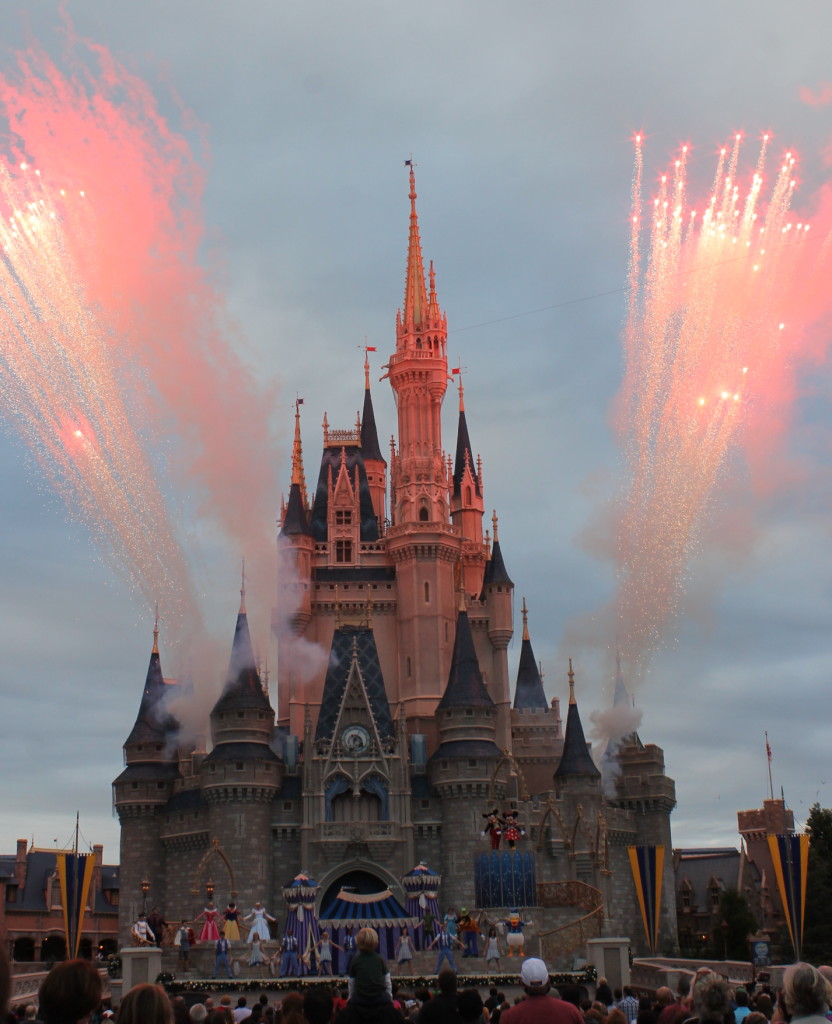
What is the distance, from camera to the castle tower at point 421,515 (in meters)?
75.9

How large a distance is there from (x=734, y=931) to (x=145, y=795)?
32163 millimetres

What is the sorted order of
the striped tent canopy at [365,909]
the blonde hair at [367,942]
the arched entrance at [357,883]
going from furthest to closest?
the arched entrance at [357,883], the striped tent canopy at [365,909], the blonde hair at [367,942]

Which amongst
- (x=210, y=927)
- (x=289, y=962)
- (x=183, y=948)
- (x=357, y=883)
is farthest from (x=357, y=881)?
(x=289, y=962)

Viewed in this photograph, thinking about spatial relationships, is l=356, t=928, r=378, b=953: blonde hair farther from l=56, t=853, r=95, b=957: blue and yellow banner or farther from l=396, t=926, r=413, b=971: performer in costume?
l=56, t=853, r=95, b=957: blue and yellow banner

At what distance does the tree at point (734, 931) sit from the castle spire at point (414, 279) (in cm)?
4030

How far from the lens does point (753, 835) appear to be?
89375mm

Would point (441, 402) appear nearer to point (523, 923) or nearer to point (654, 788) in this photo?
point (654, 788)

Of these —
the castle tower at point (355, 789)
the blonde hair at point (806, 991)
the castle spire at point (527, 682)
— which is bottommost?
the blonde hair at point (806, 991)

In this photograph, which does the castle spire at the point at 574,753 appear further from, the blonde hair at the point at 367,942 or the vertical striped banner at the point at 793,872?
the blonde hair at the point at 367,942

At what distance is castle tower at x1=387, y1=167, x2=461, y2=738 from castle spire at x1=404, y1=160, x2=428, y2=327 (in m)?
0.07

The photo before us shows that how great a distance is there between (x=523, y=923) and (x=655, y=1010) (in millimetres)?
38497

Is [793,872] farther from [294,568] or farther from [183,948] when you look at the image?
[294,568]

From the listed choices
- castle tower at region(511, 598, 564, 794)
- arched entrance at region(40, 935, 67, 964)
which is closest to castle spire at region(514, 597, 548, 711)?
castle tower at region(511, 598, 564, 794)

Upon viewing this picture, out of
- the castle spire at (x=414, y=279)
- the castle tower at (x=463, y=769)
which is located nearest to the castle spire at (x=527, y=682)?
the castle tower at (x=463, y=769)
